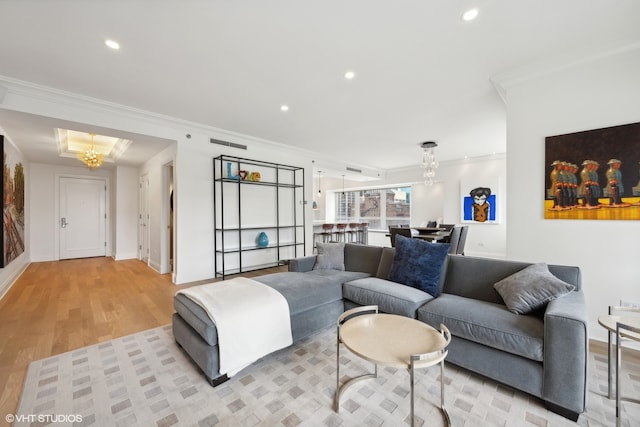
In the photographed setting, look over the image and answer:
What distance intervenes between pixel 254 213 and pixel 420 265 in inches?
145

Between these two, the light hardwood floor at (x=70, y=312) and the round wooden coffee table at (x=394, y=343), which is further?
the light hardwood floor at (x=70, y=312)

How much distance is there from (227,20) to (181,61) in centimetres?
85

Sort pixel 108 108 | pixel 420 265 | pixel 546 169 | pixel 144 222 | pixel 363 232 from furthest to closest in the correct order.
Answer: pixel 363 232 → pixel 144 222 → pixel 108 108 → pixel 546 169 → pixel 420 265

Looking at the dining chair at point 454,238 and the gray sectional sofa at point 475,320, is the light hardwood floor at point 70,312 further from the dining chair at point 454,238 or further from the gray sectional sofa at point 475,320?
the dining chair at point 454,238

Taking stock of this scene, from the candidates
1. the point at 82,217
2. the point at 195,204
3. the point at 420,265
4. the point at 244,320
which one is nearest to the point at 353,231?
the point at 195,204

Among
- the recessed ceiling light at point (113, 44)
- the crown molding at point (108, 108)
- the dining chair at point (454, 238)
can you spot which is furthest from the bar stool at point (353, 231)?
the recessed ceiling light at point (113, 44)

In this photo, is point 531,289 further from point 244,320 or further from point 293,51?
point 293,51

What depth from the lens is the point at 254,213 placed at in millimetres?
5414

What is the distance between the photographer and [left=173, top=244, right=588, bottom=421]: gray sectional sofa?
1.54m

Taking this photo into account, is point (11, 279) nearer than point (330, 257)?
No

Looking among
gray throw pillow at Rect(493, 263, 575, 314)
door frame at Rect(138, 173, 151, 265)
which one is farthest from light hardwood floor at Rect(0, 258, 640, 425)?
gray throw pillow at Rect(493, 263, 575, 314)

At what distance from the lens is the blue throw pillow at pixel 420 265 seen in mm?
2543

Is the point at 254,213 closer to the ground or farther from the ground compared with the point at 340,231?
farther from the ground
